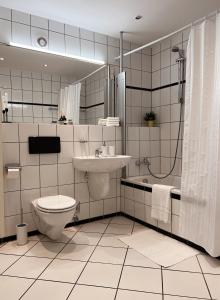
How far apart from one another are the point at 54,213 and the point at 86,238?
0.55 metres

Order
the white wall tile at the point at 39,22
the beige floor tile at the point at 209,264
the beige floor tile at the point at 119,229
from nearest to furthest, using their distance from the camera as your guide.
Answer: the beige floor tile at the point at 209,264, the beige floor tile at the point at 119,229, the white wall tile at the point at 39,22

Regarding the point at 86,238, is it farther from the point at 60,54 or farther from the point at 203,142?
the point at 60,54

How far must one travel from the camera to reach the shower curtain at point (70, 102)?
8.31 ft

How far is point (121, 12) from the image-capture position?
2432 millimetres

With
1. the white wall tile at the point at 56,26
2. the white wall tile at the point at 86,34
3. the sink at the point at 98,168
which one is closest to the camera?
the sink at the point at 98,168

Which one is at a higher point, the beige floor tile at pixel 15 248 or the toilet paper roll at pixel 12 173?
the toilet paper roll at pixel 12 173

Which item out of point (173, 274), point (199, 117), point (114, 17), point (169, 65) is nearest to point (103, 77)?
point (114, 17)

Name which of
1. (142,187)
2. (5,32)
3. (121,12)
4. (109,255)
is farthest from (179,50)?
(109,255)

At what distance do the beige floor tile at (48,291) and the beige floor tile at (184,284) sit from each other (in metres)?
0.63

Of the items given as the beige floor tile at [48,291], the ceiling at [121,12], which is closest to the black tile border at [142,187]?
the beige floor tile at [48,291]

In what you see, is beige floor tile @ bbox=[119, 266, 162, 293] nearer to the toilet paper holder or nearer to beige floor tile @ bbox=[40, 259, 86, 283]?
beige floor tile @ bbox=[40, 259, 86, 283]

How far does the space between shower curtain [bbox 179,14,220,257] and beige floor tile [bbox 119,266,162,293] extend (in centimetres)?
50

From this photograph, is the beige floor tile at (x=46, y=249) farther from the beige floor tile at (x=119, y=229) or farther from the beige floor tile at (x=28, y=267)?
the beige floor tile at (x=119, y=229)

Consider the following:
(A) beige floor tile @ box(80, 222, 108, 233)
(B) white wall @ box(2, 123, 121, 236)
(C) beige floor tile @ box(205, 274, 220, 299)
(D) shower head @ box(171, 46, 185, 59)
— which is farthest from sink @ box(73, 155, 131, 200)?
(D) shower head @ box(171, 46, 185, 59)
